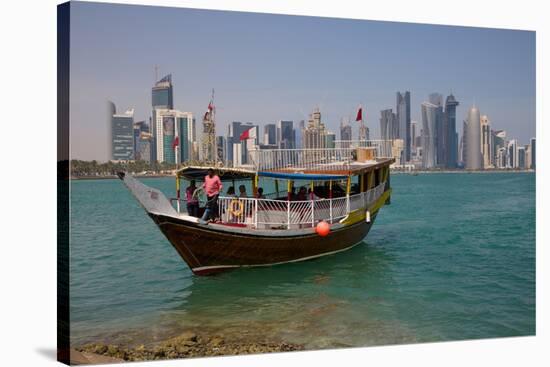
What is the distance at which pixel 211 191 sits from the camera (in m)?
10.7

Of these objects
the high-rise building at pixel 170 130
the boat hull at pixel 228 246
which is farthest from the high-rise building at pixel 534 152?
the high-rise building at pixel 170 130

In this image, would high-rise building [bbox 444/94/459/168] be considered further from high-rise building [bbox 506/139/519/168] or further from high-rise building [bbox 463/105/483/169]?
high-rise building [bbox 506/139/519/168]

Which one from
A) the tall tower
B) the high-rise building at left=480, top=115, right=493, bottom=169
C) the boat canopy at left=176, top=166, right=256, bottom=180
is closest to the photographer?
the tall tower

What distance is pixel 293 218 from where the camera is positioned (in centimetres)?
1267

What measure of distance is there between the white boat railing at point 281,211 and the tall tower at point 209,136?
108cm

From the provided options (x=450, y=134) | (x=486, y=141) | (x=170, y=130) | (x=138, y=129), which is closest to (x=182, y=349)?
(x=486, y=141)

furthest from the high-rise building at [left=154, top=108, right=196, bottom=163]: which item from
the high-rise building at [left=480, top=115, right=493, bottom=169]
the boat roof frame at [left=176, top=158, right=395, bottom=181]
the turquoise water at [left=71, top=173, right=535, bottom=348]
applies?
the boat roof frame at [left=176, top=158, right=395, bottom=181]

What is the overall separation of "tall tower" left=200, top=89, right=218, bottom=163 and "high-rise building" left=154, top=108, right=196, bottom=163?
13.0 metres

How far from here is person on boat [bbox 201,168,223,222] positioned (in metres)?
10.6

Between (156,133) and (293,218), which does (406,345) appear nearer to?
(293,218)

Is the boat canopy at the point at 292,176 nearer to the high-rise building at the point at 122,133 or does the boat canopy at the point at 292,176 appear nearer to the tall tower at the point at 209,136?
the tall tower at the point at 209,136

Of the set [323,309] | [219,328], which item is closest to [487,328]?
[323,309]

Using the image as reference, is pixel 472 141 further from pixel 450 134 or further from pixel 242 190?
pixel 242 190

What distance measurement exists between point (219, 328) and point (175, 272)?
4574mm
